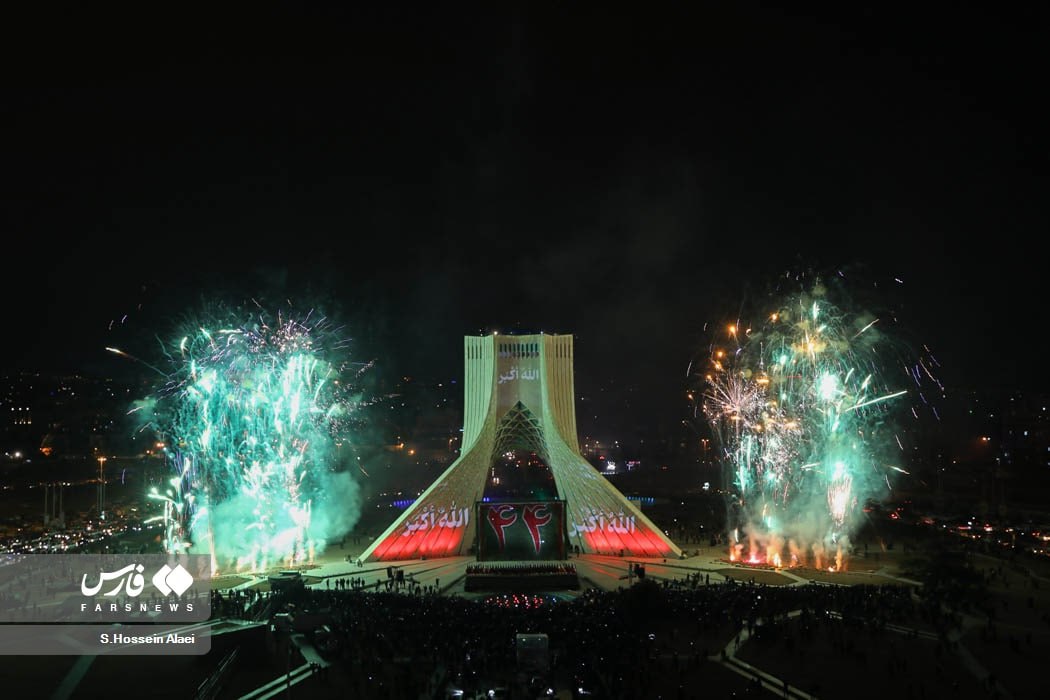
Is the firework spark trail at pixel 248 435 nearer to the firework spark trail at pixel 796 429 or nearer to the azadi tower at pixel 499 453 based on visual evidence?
the azadi tower at pixel 499 453

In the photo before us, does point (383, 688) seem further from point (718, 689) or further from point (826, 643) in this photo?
point (826, 643)

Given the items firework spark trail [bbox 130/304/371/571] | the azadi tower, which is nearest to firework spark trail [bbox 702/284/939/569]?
the azadi tower

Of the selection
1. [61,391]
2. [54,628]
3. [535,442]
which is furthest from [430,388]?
[54,628]

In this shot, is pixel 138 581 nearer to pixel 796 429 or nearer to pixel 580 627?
pixel 580 627

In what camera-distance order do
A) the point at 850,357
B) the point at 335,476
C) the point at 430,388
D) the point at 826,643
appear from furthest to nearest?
the point at 430,388 → the point at 335,476 → the point at 850,357 → the point at 826,643

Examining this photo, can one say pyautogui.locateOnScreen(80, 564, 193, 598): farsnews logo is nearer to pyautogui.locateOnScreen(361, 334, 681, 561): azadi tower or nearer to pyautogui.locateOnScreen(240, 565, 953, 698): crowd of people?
pyautogui.locateOnScreen(240, 565, 953, 698): crowd of people

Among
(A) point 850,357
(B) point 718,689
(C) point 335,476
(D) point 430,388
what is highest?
(D) point 430,388

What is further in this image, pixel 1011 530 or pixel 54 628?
pixel 1011 530

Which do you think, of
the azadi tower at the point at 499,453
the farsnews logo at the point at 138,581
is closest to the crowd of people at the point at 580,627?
the farsnews logo at the point at 138,581
